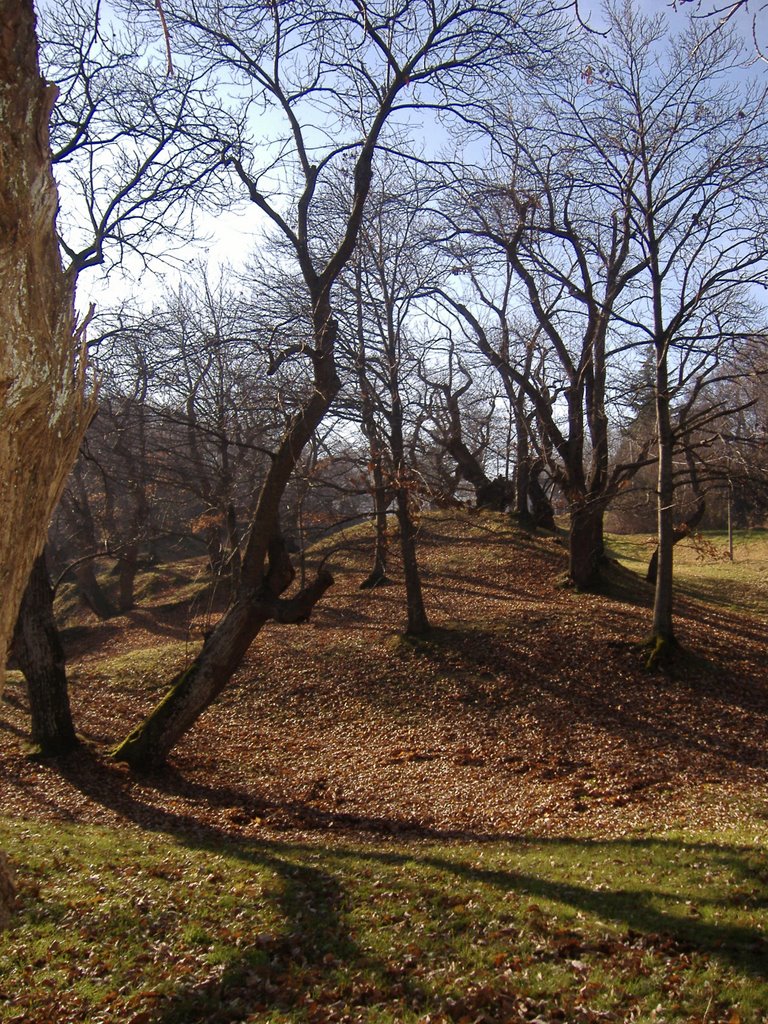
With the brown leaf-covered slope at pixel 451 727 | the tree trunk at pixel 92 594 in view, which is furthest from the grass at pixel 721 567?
the tree trunk at pixel 92 594

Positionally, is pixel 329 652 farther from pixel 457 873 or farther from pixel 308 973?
pixel 308 973

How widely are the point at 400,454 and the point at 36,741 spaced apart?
8098mm

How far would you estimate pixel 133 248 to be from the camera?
13.6 m

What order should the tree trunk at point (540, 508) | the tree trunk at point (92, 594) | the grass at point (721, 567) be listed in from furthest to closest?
1. the tree trunk at point (92, 594)
2. the tree trunk at point (540, 508)
3. the grass at point (721, 567)

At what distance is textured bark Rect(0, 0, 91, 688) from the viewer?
273 centimetres

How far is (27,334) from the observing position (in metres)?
2.77

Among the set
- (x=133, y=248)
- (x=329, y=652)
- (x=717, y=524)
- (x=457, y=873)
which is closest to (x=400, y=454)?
(x=329, y=652)

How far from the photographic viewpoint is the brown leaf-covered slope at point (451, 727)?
1008 cm

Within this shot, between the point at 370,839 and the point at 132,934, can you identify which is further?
the point at 370,839

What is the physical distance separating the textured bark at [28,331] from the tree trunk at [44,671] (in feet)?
31.8

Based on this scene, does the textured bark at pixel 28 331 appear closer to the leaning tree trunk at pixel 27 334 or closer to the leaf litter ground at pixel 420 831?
the leaning tree trunk at pixel 27 334

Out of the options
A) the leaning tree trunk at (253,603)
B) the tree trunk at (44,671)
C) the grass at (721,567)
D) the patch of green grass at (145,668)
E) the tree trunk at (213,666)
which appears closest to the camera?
the leaning tree trunk at (253,603)

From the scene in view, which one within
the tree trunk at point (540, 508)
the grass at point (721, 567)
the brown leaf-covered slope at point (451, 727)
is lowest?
the brown leaf-covered slope at point (451, 727)

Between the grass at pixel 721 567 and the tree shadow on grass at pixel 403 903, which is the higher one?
the grass at pixel 721 567
